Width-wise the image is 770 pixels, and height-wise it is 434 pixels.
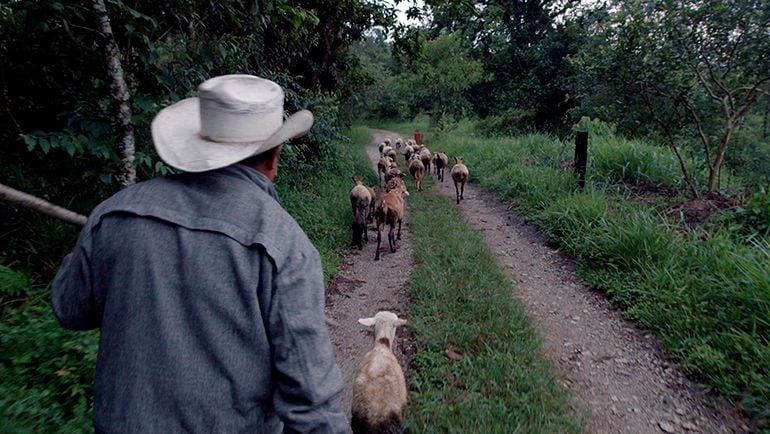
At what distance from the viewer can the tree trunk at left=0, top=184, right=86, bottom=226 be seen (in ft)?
5.60

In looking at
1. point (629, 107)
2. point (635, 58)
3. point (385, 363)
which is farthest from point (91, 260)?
point (629, 107)

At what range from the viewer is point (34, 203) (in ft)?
5.89

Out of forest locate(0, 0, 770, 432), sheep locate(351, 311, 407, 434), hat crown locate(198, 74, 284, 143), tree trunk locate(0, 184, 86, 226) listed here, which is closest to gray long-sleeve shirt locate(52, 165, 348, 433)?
hat crown locate(198, 74, 284, 143)

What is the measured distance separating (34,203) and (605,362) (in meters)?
4.22

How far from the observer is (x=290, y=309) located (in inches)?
49.1

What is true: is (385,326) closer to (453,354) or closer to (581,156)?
(453,354)

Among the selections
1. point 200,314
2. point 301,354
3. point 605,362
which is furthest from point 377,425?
point 605,362

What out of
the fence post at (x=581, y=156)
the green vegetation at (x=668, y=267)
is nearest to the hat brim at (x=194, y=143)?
the green vegetation at (x=668, y=267)

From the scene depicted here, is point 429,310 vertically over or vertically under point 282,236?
under

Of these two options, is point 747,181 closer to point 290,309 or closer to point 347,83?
point 347,83

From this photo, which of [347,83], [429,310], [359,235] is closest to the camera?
[429,310]

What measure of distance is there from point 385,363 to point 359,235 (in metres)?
3.97

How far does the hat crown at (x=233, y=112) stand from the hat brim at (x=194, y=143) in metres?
0.03

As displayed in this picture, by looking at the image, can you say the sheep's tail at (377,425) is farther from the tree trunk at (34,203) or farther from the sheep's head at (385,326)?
the tree trunk at (34,203)
